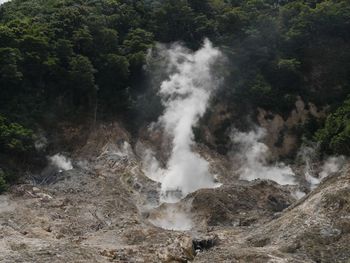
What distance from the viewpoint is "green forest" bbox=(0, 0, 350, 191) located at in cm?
4122

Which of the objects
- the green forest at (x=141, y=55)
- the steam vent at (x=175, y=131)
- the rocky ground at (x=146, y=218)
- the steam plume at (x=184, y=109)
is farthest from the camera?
the green forest at (x=141, y=55)

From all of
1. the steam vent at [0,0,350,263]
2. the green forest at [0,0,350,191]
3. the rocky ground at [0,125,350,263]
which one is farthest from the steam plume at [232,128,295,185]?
the green forest at [0,0,350,191]

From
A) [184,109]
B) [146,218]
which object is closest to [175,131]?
[184,109]

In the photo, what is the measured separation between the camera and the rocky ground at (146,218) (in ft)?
71.5

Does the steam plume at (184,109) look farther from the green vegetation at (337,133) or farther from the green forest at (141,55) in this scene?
the green vegetation at (337,133)

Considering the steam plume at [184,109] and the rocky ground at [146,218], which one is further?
the steam plume at [184,109]

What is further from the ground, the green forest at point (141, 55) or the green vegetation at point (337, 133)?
the green forest at point (141, 55)

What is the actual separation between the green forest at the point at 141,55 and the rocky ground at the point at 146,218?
3.71 meters

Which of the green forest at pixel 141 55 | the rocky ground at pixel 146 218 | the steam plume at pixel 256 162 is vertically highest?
the green forest at pixel 141 55

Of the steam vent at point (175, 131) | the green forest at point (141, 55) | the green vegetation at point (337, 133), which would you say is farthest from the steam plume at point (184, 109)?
the green vegetation at point (337, 133)

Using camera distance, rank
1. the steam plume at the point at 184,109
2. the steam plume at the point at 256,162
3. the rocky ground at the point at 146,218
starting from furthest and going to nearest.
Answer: the steam plume at the point at 256,162 < the steam plume at the point at 184,109 < the rocky ground at the point at 146,218

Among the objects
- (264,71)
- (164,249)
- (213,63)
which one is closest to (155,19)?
(213,63)

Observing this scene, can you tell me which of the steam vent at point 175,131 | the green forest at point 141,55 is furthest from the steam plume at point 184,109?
the green forest at point 141,55

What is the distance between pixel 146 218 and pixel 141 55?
19.0 m
